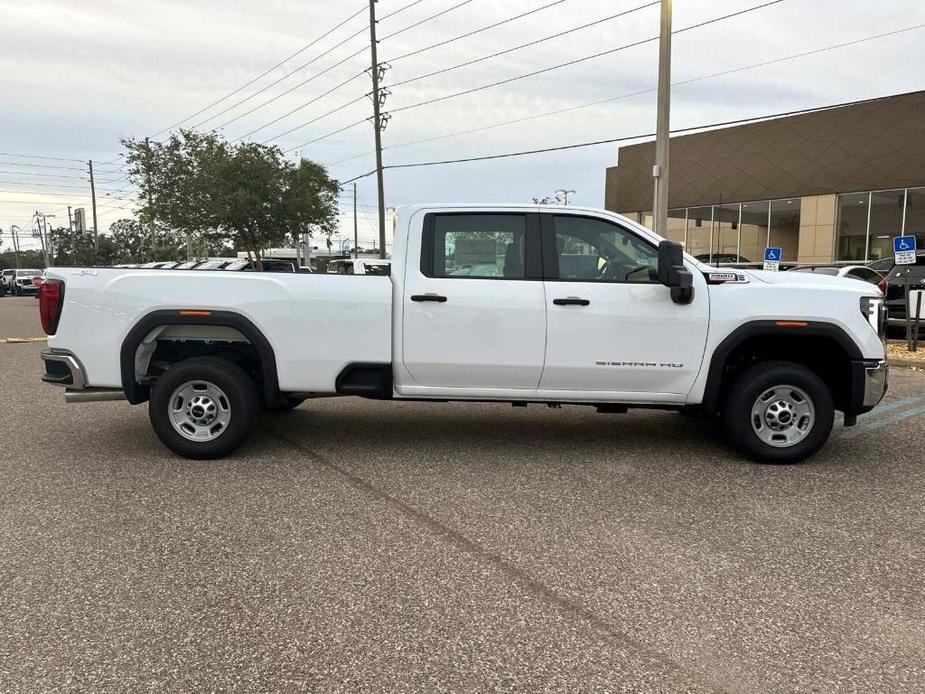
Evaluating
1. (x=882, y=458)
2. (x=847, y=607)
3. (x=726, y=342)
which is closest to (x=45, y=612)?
(x=847, y=607)

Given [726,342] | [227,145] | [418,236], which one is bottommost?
[726,342]

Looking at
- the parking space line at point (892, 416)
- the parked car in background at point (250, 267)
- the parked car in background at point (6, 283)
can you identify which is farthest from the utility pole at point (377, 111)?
the parked car in background at point (6, 283)

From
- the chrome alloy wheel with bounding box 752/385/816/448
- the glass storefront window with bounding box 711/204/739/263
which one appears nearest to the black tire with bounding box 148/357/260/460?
the chrome alloy wheel with bounding box 752/385/816/448

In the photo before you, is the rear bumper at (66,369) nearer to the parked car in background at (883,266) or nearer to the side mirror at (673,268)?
the side mirror at (673,268)

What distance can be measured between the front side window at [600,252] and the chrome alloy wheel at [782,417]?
1.33 m

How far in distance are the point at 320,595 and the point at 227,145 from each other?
109ft

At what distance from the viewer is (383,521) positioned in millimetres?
4207

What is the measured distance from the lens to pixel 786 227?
26.3 metres

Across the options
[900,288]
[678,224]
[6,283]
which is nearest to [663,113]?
[900,288]

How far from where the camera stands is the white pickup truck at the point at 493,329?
206 inches

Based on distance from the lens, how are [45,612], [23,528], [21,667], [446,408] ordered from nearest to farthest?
[21,667] < [45,612] < [23,528] < [446,408]

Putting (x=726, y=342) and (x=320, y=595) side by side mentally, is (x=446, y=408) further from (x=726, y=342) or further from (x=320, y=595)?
(x=320, y=595)

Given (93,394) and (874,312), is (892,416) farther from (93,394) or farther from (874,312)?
(93,394)

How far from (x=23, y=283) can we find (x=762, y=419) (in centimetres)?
5226
